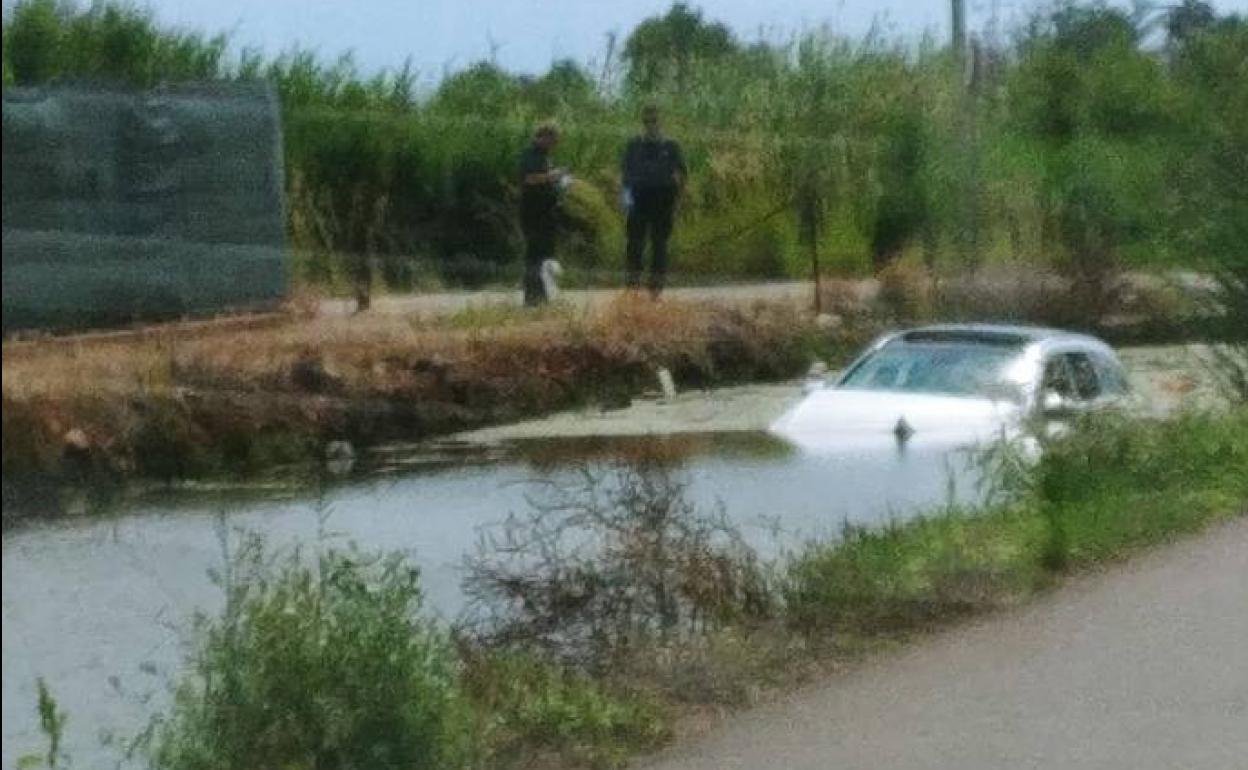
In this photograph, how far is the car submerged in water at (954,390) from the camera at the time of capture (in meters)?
12.4

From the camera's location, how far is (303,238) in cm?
856

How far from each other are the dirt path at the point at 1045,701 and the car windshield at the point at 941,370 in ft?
4.13

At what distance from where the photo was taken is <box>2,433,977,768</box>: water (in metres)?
7.07

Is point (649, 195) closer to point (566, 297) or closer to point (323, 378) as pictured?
point (566, 297)

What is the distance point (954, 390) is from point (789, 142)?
83.8 inches

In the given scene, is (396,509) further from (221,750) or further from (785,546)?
(785,546)

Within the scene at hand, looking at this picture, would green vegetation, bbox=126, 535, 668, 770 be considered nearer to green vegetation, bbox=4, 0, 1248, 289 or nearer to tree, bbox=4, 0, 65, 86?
green vegetation, bbox=4, 0, 1248, 289

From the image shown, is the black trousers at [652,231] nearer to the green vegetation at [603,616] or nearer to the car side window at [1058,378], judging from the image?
the green vegetation at [603,616]

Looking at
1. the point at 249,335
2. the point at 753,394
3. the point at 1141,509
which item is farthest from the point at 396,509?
the point at 1141,509

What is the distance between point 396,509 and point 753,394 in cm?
263

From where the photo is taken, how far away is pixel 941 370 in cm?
1312

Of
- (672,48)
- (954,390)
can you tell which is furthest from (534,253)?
(954,390)

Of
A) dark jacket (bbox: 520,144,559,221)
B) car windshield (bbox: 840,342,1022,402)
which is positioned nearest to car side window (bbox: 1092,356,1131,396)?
car windshield (bbox: 840,342,1022,402)

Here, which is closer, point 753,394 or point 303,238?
point 303,238
